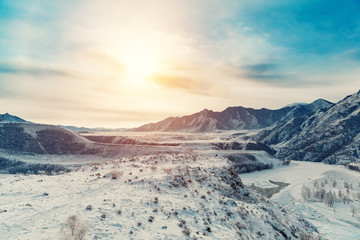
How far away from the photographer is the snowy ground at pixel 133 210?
11.7 metres

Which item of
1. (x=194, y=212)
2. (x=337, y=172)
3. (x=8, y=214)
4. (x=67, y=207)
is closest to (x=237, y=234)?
(x=194, y=212)

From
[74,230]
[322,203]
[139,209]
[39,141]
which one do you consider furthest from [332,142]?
[39,141]

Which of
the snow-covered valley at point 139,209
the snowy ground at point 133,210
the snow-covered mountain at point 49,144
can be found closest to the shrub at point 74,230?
the snow-covered valley at point 139,209

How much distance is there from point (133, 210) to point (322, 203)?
234 ft

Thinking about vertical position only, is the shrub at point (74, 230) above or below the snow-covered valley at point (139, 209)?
above

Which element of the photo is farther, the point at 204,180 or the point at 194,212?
the point at 204,180

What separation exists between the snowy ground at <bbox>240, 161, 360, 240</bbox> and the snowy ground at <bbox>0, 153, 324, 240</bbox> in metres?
29.9

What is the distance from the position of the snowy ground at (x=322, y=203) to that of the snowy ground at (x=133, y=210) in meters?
29.9

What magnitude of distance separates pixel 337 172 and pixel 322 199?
174 ft

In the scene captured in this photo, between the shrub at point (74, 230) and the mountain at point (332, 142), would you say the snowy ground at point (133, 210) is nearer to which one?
the shrub at point (74, 230)

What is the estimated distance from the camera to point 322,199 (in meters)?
66.5

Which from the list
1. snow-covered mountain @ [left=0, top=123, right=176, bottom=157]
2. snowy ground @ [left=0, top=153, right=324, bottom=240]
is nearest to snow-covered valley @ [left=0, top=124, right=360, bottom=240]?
snowy ground @ [left=0, top=153, right=324, bottom=240]

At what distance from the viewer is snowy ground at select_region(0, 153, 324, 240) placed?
1169 centimetres

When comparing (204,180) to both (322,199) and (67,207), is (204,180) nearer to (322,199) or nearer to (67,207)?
(67,207)
